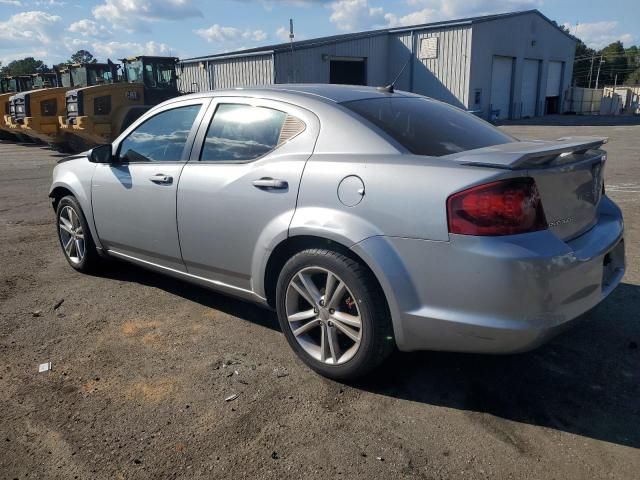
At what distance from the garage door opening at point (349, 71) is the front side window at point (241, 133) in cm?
2687

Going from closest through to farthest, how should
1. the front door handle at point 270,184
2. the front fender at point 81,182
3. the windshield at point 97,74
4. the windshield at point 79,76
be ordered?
the front door handle at point 270,184 → the front fender at point 81,182 → the windshield at point 97,74 → the windshield at point 79,76

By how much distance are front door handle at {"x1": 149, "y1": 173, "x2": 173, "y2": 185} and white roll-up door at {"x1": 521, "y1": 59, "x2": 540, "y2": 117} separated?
1373 inches

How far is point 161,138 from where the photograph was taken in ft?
13.5

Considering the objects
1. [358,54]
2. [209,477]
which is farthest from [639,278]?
[358,54]

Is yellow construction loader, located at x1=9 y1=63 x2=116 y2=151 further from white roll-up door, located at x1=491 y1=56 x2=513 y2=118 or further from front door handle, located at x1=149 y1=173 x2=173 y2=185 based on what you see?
white roll-up door, located at x1=491 y1=56 x2=513 y2=118

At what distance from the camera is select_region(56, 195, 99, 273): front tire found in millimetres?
4816

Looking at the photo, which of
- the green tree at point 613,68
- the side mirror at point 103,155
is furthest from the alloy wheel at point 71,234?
the green tree at point 613,68

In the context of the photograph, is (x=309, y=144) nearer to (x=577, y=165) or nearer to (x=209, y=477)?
(x=577, y=165)

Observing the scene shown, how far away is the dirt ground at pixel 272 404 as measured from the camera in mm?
2445

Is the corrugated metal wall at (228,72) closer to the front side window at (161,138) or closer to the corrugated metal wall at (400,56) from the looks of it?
the corrugated metal wall at (400,56)

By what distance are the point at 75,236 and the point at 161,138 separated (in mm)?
1520

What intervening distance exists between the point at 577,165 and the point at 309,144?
1.45 m

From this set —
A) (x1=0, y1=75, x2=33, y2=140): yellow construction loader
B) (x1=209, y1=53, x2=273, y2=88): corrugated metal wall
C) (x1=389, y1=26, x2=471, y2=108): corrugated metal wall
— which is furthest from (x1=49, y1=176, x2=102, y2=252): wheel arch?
(x1=389, y1=26, x2=471, y2=108): corrugated metal wall

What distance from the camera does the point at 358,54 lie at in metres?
30.0
